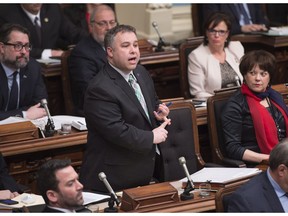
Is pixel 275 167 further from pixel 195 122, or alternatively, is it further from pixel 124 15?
pixel 124 15

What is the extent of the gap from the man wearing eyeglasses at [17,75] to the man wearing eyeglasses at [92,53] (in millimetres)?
357

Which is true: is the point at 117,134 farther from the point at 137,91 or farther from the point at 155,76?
the point at 155,76

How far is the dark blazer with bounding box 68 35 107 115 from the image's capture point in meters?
6.27

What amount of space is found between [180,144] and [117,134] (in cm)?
76

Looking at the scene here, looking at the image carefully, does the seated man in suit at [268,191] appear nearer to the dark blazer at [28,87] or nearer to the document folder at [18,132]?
the document folder at [18,132]

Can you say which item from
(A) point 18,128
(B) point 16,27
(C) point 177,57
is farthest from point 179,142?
(C) point 177,57

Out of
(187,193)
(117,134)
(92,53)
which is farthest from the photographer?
(92,53)

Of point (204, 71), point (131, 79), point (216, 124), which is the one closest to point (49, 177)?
point (131, 79)

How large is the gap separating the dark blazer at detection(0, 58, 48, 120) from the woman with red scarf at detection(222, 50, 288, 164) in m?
1.43

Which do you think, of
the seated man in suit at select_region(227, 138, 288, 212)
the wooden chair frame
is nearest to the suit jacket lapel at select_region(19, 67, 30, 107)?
the wooden chair frame

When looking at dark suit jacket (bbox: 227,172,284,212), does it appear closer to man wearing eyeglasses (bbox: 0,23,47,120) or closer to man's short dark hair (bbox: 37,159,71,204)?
man's short dark hair (bbox: 37,159,71,204)

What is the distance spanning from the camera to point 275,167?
4.28 meters

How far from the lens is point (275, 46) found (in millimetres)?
7207

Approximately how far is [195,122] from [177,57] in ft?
5.96
